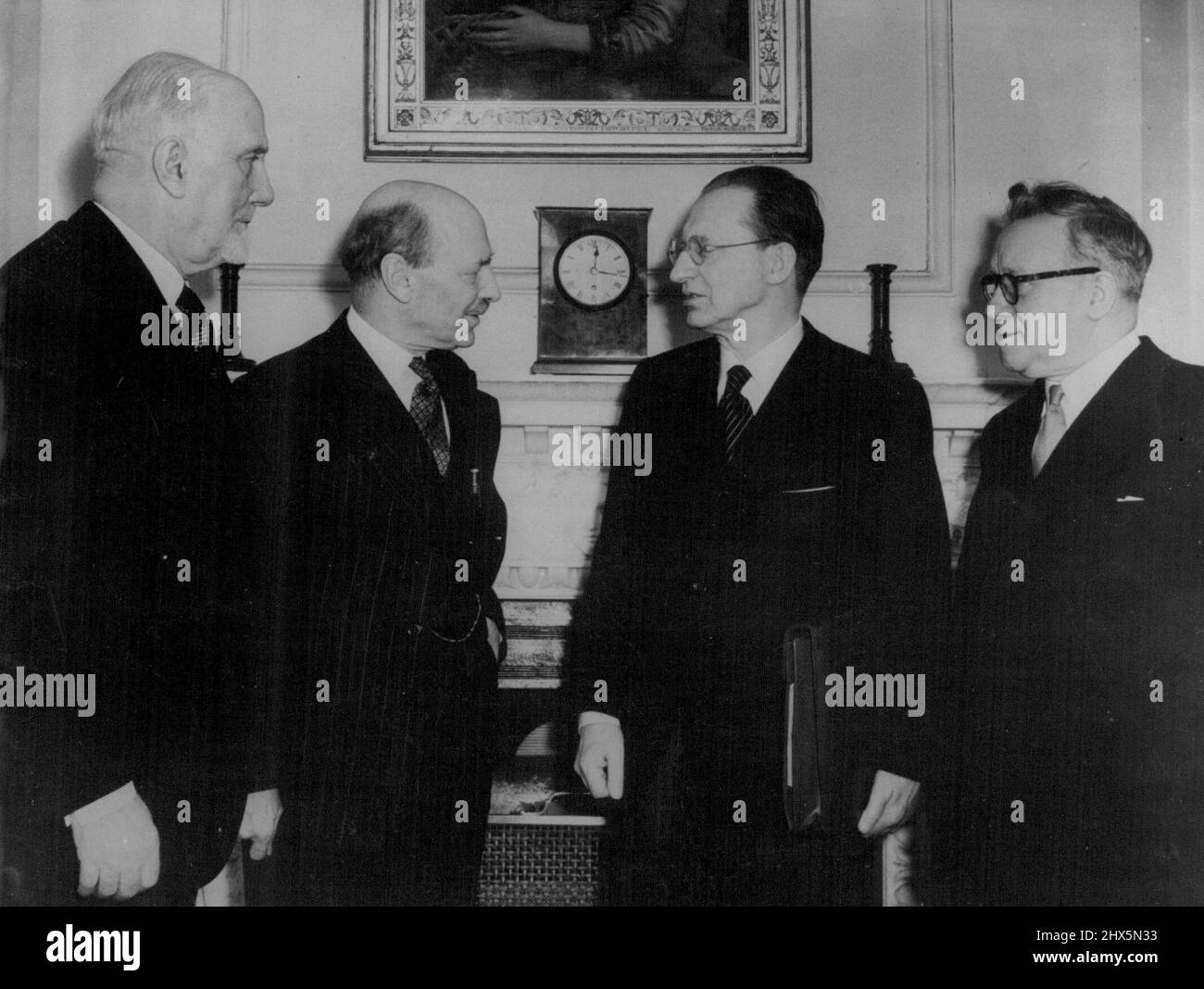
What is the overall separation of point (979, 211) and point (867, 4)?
0.45 meters

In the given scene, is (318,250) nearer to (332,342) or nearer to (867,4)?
(332,342)

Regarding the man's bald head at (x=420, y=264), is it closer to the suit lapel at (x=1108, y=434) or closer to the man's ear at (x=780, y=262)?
the man's ear at (x=780, y=262)

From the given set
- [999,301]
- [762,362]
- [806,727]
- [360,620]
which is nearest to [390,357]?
[360,620]

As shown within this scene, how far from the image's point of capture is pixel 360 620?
6.48 feet

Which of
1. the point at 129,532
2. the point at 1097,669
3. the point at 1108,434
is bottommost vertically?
the point at 1097,669

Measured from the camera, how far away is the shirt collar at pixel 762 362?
204 cm

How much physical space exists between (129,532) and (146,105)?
30.4 inches

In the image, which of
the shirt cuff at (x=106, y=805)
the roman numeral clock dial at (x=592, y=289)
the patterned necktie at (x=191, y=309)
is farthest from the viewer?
the roman numeral clock dial at (x=592, y=289)

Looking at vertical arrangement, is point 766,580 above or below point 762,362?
below

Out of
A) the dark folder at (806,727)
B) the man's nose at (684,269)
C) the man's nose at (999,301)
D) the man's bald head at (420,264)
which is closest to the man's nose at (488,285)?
the man's bald head at (420,264)

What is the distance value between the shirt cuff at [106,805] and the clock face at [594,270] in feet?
3.85


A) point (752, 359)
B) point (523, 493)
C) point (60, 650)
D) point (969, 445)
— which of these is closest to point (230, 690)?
point (60, 650)

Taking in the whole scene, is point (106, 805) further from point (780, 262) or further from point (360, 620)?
point (780, 262)

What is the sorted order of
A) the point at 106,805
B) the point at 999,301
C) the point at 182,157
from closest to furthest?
the point at 106,805
the point at 182,157
the point at 999,301
